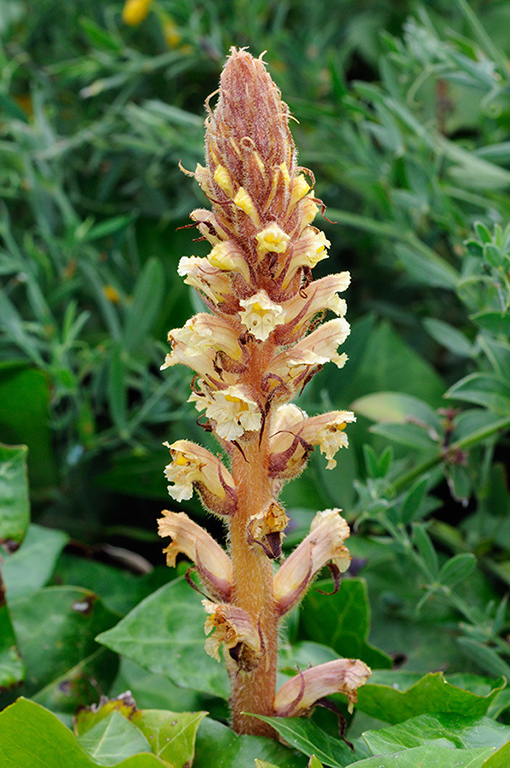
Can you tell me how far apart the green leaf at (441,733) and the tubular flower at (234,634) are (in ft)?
0.41

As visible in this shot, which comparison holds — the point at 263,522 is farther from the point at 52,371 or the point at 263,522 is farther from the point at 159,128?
the point at 159,128

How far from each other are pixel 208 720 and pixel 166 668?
11cm

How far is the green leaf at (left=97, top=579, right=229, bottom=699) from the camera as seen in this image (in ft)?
2.64

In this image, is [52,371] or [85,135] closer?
[52,371]

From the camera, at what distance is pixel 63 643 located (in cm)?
89

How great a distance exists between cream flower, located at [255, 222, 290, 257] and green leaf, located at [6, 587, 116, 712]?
0.54 m

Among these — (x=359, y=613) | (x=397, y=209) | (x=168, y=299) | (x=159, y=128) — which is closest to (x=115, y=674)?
(x=359, y=613)

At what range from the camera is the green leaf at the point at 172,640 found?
804 mm

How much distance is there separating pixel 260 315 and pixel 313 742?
40cm

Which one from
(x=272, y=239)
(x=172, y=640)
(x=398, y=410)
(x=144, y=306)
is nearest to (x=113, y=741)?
(x=172, y=640)

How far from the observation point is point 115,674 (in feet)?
2.94

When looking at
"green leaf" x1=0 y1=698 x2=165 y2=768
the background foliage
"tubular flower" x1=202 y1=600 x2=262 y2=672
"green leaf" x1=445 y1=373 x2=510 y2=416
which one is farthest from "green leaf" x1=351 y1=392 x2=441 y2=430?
"green leaf" x1=0 y1=698 x2=165 y2=768

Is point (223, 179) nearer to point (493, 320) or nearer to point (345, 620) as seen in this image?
point (493, 320)

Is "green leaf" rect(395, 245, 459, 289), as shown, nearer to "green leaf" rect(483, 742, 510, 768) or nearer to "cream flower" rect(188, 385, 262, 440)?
"cream flower" rect(188, 385, 262, 440)
